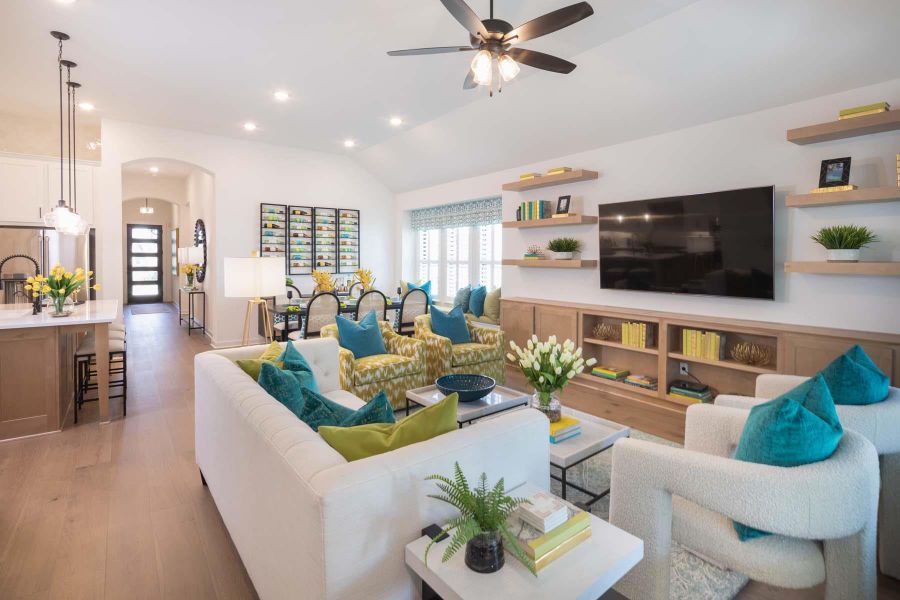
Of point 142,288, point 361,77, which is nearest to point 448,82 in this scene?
point 361,77

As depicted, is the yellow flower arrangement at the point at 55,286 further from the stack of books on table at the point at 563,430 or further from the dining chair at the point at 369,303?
the stack of books on table at the point at 563,430

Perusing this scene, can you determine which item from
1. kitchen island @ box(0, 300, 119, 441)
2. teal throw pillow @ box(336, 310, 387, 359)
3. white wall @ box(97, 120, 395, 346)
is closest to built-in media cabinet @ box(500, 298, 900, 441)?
teal throw pillow @ box(336, 310, 387, 359)

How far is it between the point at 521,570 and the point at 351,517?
1.49ft

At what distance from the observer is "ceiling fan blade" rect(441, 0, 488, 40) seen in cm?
222

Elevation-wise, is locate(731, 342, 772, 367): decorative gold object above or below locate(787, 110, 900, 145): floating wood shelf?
below

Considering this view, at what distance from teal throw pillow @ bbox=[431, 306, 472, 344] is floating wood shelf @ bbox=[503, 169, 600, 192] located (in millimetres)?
1811

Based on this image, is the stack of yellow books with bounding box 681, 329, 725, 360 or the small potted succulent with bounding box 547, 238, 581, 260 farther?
the small potted succulent with bounding box 547, 238, 581, 260

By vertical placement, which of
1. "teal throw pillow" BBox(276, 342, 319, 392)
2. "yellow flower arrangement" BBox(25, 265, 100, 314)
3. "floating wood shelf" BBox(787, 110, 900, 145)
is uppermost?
"floating wood shelf" BBox(787, 110, 900, 145)

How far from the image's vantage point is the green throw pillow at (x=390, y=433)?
1.41 meters

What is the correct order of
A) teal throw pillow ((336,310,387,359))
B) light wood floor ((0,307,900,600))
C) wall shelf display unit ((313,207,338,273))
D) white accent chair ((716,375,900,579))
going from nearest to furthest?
white accent chair ((716,375,900,579)) → light wood floor ((0,307,900,600)) → teal throw pillow ((336,310,387,359)) → wall shelf display unit ((313,207,338,273))

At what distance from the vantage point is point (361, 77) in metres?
4.44

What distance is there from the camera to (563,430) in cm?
246

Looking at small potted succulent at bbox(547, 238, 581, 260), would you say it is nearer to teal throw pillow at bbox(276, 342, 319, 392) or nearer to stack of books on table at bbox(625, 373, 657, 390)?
stack of books on table at bbox(625, 373, 657, 390)

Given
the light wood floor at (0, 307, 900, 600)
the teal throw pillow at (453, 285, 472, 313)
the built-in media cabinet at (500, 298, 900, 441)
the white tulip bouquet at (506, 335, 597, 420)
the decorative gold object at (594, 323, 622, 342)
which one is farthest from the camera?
the teal throw pillow at (453, 285, 472, 313)
